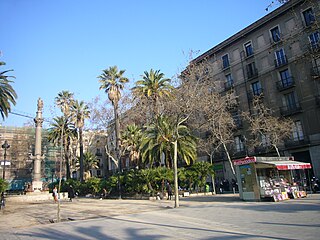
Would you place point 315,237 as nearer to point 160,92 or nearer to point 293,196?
point 293,196

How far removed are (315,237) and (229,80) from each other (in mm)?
35452

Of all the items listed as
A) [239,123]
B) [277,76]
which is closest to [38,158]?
[239,123]

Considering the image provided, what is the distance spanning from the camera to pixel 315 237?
275 inches

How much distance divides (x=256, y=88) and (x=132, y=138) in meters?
18.4

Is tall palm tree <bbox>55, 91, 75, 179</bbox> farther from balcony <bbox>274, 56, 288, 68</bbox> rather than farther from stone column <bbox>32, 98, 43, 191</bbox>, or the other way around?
balcony <bbox>274, 56, 288, 68</bbox>

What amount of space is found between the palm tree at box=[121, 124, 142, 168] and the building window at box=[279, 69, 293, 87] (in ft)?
66.1

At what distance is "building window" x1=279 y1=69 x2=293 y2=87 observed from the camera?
32.6 metres

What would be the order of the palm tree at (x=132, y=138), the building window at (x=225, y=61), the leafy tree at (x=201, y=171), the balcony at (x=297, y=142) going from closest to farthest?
the leafy tree at (x=201, y=171)
the balcony at (x=297, y=142)
the palm tree at (x=132, y=138)
the building window at (x=225, y=61)

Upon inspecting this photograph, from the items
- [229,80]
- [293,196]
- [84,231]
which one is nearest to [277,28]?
[229,80]

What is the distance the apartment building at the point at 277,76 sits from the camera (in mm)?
30031

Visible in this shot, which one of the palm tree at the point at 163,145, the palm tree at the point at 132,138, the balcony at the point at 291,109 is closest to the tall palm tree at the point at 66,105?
the palm tree at the point at 132,138

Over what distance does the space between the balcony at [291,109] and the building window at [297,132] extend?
1296 millimetres

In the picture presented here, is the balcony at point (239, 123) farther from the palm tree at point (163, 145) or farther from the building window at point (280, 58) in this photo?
the palm tree at point (163, 145)

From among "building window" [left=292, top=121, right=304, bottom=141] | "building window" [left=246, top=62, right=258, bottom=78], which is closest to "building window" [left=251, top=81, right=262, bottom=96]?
"building window" [left=246, top=62, right=258, bottom=78]
